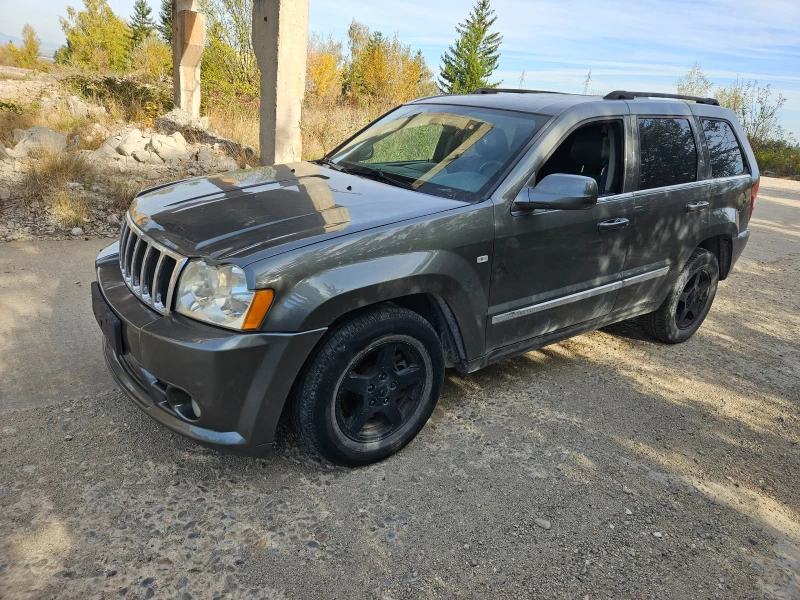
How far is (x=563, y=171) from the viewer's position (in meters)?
3.72

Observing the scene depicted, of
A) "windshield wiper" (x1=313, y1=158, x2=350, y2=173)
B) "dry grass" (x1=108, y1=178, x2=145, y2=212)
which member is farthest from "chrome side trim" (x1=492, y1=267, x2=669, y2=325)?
"dry grass" (x1=108, y1=178, x2=145, y2=212)

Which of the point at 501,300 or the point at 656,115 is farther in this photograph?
the point at 656,115

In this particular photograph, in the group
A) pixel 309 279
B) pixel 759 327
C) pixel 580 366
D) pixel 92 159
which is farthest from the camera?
pixel 92 159

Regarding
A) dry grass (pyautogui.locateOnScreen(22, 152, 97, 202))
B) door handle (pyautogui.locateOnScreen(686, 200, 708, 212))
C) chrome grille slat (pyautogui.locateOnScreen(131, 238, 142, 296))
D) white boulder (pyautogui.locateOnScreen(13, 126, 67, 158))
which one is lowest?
dry grass (pyautogui.locateOnScreen(22, 152, 97, 202))

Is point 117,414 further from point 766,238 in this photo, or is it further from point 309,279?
point 766,238

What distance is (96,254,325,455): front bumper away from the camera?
7.97 feet

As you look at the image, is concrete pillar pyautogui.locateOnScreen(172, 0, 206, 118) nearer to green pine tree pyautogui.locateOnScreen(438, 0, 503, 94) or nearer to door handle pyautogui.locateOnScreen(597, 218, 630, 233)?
door handle pyautogui.locateOnScreen(597, 218, 630, 233)

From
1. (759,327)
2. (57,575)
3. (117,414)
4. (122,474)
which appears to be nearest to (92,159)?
(117,414)

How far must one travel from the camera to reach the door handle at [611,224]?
3.63 metres

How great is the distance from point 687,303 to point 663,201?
1.18 m

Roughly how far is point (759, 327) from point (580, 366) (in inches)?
90.3

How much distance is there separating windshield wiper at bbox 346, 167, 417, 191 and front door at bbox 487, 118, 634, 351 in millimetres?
607

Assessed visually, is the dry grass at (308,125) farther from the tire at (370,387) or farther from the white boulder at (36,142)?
the tire at (370,387)

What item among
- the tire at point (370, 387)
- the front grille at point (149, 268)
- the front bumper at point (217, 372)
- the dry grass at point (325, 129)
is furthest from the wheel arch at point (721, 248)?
the dry grass at point (325, 129)
